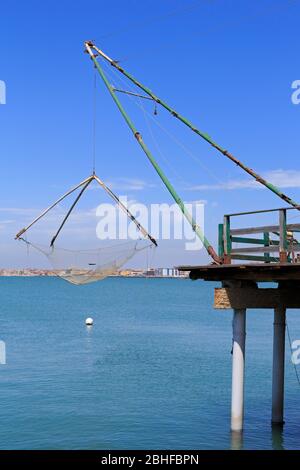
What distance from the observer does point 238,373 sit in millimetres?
21453

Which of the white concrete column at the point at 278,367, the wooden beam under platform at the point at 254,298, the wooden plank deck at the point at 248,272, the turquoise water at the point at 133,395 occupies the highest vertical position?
the wooden plank deck at the point at 248,272

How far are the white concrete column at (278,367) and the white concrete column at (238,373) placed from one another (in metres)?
2.38

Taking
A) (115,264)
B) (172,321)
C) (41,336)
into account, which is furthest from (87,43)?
(172,321)

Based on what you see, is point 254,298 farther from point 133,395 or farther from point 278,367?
point 133,395

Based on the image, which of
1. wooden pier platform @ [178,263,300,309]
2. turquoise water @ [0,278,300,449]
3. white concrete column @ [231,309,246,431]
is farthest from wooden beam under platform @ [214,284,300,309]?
turquoise water @ [0,278,300,449]

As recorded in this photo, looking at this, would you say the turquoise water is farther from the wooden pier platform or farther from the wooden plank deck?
the wooden plank deck

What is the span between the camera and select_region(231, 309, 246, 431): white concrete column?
2142cm

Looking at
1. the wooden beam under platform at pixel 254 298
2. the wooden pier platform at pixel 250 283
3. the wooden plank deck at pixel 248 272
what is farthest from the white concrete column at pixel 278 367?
the wooden plank deck at pixel 248 272

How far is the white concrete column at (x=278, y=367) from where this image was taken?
23938 millimetres

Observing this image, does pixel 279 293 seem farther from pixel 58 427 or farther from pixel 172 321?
pixel 172 321

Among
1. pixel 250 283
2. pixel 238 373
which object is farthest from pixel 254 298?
pixel 238 373

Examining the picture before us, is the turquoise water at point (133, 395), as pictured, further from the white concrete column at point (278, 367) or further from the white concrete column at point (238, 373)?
the white concrete column at point (238, 373)
